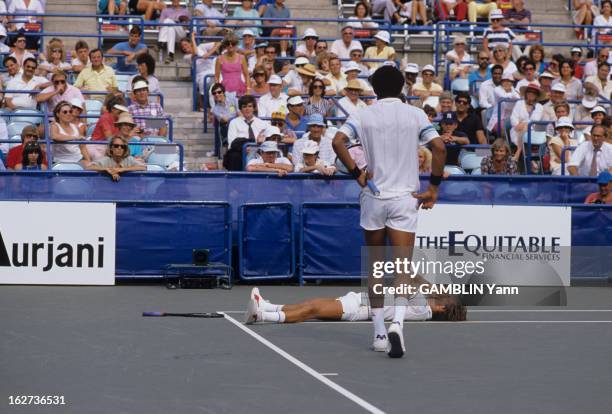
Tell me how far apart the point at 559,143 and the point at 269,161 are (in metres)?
5.02

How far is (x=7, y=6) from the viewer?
22766mm

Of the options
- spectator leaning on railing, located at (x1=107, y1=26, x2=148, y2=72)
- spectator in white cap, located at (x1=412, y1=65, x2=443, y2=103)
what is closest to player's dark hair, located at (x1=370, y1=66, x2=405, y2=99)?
spectator in white cap, located at (x1=412, y1=65, x2=443, y2=103)

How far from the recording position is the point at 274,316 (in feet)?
36.8

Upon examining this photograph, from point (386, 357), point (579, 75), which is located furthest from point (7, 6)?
point (386, 357)

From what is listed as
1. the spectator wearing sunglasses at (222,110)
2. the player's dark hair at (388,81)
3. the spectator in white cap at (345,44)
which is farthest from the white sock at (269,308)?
the spectator in white cap at (345,44)

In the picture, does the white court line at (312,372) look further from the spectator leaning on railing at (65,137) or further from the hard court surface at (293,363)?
the spectator leaning on railing at (65,137)

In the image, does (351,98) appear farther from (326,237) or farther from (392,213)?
(392,213)

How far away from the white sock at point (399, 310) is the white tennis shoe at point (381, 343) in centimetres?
38

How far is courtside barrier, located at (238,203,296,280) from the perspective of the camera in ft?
53.0

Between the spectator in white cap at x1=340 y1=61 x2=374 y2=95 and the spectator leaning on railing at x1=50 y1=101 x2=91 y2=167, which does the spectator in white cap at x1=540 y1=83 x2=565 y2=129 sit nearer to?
the spectator in white cap at x1=340 y1=61 x2=374 y2=95

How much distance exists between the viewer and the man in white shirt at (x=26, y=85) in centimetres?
1917

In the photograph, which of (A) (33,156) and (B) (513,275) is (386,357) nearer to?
(B) (513,275)

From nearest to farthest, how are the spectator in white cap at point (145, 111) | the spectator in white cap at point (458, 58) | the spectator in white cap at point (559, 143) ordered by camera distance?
the spectator in white cap at point (145, 111)
the spectator in white cap at point (559, 143)
the spectator in white cap at point (458, 58)

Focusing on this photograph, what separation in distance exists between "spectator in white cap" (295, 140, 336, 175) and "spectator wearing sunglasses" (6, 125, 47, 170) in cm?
366
